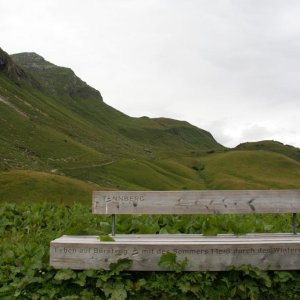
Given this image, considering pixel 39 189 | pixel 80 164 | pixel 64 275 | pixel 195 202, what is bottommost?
pixel 39 189

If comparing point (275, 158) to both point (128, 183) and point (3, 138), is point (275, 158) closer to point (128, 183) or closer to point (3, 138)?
point (128, 183)

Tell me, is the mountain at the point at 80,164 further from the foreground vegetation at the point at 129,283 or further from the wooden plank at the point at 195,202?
the foreground vegetation at the point at 129,283

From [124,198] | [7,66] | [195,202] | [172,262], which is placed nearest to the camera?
[172,262]

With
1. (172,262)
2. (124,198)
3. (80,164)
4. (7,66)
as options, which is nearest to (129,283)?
(172,262)

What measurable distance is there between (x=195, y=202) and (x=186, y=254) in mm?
1452

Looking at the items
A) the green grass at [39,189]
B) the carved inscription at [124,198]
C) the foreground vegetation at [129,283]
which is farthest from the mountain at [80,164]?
the foreground vegetation at [129,283]

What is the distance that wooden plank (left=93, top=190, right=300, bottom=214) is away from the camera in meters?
9.84

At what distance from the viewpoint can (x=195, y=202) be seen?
9969 millimetres

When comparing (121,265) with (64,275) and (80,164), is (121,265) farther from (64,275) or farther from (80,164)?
(80,164)

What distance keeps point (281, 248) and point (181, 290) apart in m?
1.96

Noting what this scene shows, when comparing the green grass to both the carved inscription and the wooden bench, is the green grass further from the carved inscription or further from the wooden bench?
the wooden bench

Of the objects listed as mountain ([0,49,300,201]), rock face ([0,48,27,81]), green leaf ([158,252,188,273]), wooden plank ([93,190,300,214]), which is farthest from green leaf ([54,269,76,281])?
rock face ([0,48,27,81])

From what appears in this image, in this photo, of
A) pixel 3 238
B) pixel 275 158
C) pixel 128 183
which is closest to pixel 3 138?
pixel 128 183

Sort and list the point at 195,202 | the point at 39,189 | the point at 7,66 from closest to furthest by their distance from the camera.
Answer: the point at 195,202, the point at 39,189, the point at 7,66
